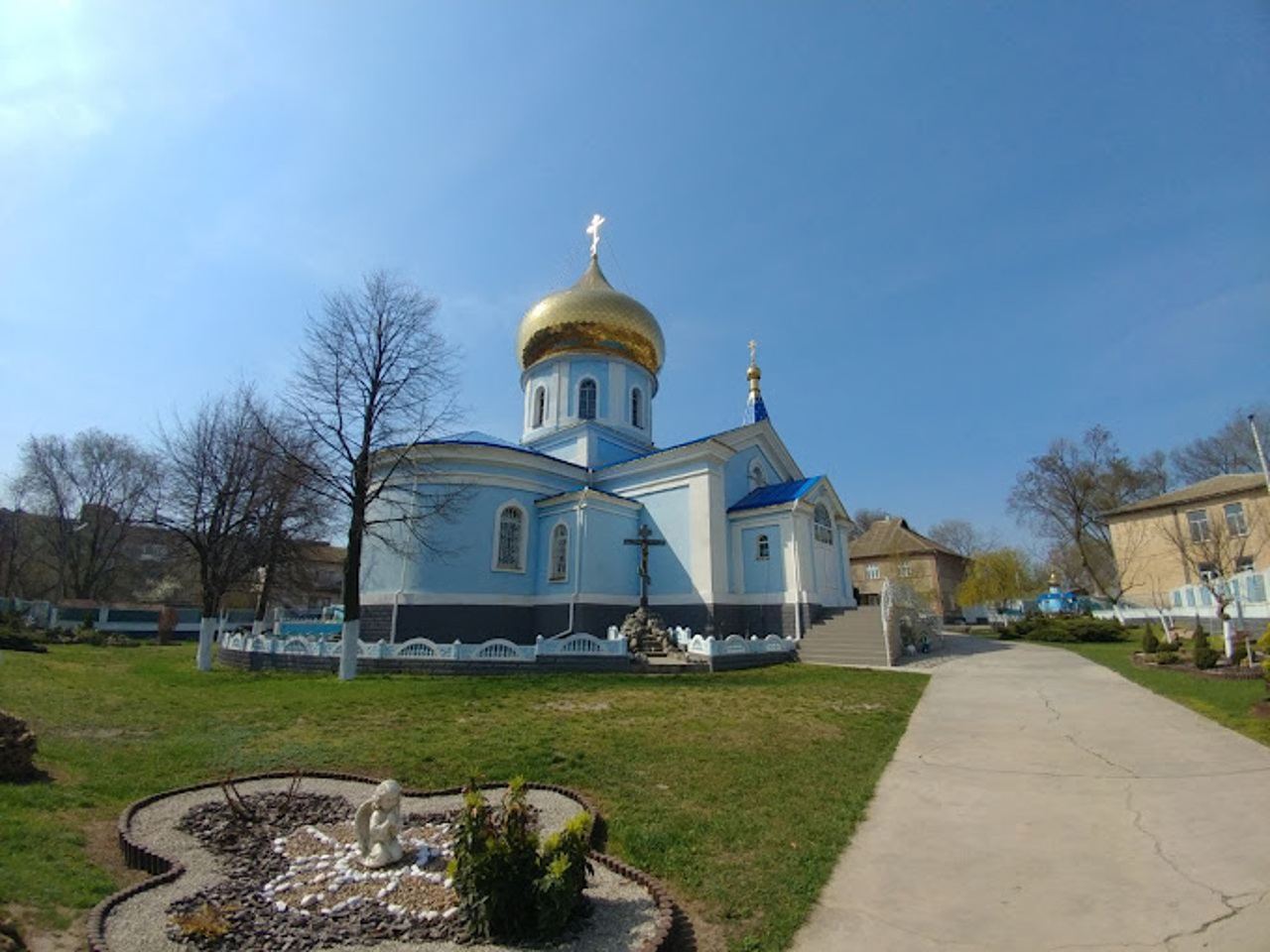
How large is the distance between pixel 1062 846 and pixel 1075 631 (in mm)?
25952

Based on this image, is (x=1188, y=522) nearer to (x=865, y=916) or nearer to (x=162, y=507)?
(x=865, y=916)

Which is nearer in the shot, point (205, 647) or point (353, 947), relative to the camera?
point (353, 947)

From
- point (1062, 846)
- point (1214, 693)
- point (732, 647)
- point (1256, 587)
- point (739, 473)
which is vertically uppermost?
point (739, 473)

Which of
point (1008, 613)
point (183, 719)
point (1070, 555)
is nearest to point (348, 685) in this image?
point (183, 719)

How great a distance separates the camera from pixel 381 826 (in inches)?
194

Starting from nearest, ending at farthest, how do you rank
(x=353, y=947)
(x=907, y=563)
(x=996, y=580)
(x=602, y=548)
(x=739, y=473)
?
(x=353, y=947) → (x=602, y=548) → (x=739, y=473) → (x=996, y=580) → (x=907, y=563)

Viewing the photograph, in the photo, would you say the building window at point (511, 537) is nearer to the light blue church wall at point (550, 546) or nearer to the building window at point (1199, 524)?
the light blue church wall at point (550, 546)

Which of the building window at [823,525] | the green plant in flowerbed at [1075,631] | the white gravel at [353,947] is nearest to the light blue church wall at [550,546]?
the building window at [823,525]

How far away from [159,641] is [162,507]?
1615 centimetres

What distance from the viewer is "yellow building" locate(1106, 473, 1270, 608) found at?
2881 cm

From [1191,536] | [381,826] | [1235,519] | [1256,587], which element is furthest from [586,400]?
[1235,519]

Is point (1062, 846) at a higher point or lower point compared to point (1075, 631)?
lower

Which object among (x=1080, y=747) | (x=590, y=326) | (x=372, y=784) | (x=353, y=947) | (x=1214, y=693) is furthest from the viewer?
(x=590, y=326)

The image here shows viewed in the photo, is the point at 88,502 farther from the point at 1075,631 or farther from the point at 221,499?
the point at 1075,631
